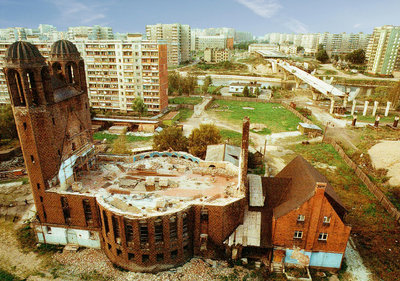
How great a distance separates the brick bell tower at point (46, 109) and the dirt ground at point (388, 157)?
4518cm

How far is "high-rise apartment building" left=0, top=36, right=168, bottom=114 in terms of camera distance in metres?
71.3

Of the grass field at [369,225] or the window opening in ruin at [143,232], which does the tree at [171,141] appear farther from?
the grass field at [369,225]

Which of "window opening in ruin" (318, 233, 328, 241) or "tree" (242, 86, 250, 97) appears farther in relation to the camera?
"tree" (242, 86, 250, 97)

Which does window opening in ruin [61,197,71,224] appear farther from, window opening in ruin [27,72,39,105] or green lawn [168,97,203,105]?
green lawn [168,97,203,105]

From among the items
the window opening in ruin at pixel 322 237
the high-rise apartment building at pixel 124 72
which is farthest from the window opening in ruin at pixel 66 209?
the high-rise apartment building at pixel 124 72

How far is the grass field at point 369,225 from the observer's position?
26234 millimetres

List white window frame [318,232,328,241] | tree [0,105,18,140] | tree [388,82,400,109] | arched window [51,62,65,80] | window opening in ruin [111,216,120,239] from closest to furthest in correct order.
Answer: window opening in ruin [111,216,120,239], white window frame [318,232,328,241], arched window [51,62,65,80], tree [0,105,18,140], tree [388,82,400,109]

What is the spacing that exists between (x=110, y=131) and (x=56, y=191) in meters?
38.0

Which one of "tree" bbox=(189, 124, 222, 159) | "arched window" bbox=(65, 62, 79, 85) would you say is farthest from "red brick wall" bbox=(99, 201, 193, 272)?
"tree" bbox=(189, 124, 222, 159)

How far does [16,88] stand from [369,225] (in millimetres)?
40530

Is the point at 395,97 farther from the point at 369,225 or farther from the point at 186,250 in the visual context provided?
the point at 186,250

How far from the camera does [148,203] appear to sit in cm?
2486

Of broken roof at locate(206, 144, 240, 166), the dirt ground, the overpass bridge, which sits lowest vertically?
the dirt ground

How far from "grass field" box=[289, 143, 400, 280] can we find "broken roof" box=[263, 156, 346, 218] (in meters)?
6.79
